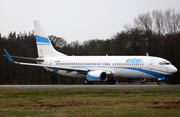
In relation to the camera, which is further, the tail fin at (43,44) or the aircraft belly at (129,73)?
the tail fin at (43,44)

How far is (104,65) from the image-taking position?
39125mm

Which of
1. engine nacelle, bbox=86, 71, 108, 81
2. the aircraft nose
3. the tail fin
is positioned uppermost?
the tail fin

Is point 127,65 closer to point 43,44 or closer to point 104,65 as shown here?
point 104,65

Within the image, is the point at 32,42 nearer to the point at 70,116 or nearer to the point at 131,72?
the point at 131,72

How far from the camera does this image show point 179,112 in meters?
13.2

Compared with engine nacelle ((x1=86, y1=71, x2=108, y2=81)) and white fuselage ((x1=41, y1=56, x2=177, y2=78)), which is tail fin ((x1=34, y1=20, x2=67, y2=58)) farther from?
engine nacelle ((x1=86, y1=71, x2=108, y2=81))

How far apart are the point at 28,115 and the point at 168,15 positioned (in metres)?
53.1

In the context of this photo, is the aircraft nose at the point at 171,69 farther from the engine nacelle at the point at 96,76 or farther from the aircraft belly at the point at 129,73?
the engine nacelle at the point at 96,76

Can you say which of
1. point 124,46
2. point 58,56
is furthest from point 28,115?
point 124,46

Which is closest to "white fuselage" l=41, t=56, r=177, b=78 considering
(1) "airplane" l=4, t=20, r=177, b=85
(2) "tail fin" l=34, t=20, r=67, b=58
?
(1) "airplane" l=4, t=20, r=177, b=85

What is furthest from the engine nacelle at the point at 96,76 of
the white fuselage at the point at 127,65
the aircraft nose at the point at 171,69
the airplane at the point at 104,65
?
the aircraft nose at the point at 171,69

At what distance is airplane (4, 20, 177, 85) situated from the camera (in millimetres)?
35312

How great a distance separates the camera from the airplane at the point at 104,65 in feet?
116

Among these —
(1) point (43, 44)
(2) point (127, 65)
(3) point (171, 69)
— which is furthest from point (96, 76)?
(1) point (43, 44)
